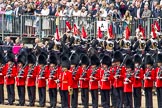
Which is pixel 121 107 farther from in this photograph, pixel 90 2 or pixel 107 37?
pixel 90 2

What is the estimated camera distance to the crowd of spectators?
44406 millimetres

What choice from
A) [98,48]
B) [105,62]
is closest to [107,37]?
[98,48]

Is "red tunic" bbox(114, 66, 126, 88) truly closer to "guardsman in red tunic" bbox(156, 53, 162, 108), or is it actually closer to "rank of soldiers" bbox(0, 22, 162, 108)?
"rank of soldiers" bbox(0, 22, 162, 108)

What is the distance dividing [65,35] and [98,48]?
2.10 metres

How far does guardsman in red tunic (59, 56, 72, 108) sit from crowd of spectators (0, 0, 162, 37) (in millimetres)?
6128

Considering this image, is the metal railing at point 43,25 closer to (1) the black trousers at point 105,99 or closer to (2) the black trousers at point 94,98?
(2) the black trousers at point 94,98

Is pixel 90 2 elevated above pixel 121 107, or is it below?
above

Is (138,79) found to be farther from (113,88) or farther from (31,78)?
(31,78)

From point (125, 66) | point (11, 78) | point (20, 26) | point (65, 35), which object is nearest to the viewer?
point (125, 66)

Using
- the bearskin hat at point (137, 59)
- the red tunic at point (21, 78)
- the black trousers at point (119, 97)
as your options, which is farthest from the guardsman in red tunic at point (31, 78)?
the bearskin hat at point (137, 59)

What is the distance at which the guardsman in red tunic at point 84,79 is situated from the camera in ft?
127

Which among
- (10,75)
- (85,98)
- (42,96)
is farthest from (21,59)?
(85,98)

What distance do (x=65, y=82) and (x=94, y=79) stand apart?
1.06m

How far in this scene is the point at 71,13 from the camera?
46.5m
